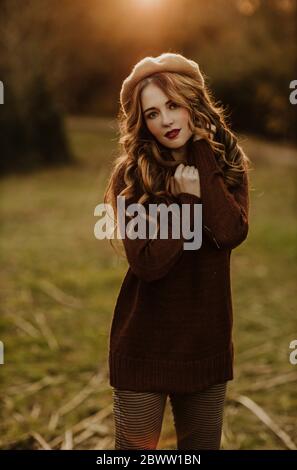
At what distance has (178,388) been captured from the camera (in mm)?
1781

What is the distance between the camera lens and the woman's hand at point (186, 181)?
5.63ft

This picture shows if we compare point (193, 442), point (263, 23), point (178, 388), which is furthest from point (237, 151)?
point (263, 23)

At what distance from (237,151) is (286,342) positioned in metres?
2.87

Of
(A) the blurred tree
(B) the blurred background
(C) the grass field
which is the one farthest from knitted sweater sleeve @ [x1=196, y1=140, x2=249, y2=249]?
(A) the blurred tree

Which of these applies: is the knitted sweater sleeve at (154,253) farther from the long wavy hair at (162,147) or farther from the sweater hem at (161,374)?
the sweater hem at (161,374)

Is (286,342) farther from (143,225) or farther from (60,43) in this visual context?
(60,43)

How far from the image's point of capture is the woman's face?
172 cm

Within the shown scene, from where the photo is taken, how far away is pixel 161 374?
5.82 ft

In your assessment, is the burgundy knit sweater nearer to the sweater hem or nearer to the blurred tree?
the sweater hem

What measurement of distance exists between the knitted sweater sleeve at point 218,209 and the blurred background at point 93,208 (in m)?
0.36

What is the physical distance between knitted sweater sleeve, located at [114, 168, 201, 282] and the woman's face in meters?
0.18

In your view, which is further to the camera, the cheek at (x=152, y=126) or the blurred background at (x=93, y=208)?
the blurred background at (x=93, y=208)

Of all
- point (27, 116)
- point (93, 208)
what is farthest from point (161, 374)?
point (27, 116)

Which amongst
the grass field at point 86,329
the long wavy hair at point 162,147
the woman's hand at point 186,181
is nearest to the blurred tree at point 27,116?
the grass field at point 86,329
